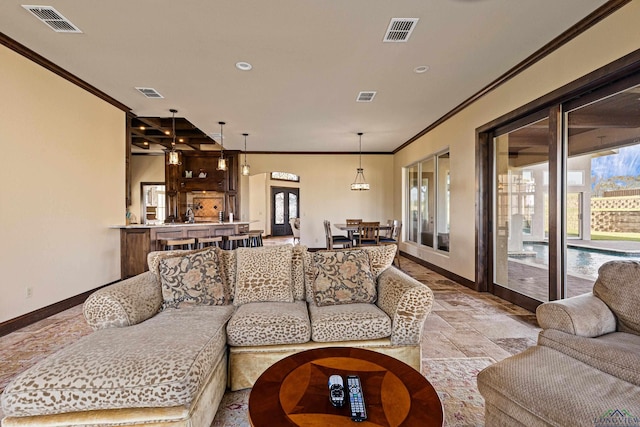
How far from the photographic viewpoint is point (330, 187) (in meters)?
8.40

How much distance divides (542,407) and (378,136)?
614 centimetres

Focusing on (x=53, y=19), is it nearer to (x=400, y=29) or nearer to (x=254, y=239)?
(x=400, y=29)

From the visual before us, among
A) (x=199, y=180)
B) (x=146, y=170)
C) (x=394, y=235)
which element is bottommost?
(x=394, y=235)

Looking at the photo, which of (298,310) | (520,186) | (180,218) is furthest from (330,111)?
(180,218)

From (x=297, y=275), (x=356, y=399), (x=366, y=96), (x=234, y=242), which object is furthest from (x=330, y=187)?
(x=356, y=399)

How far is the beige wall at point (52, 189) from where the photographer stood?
3006 millimetres

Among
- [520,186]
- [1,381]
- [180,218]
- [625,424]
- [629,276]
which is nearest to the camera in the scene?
[625,424]

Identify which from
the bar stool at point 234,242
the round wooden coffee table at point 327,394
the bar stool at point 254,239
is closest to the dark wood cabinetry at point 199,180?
the bar stool at point 254,239

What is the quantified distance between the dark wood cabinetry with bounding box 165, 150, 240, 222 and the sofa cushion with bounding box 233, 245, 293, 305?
5.95 m

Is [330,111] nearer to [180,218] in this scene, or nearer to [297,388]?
[297,388]

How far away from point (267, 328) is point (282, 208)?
458 inches

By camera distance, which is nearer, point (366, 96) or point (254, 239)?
point (366, 96)

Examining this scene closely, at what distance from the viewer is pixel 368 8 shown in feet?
8.11

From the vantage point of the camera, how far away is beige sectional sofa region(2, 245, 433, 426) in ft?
4.34
